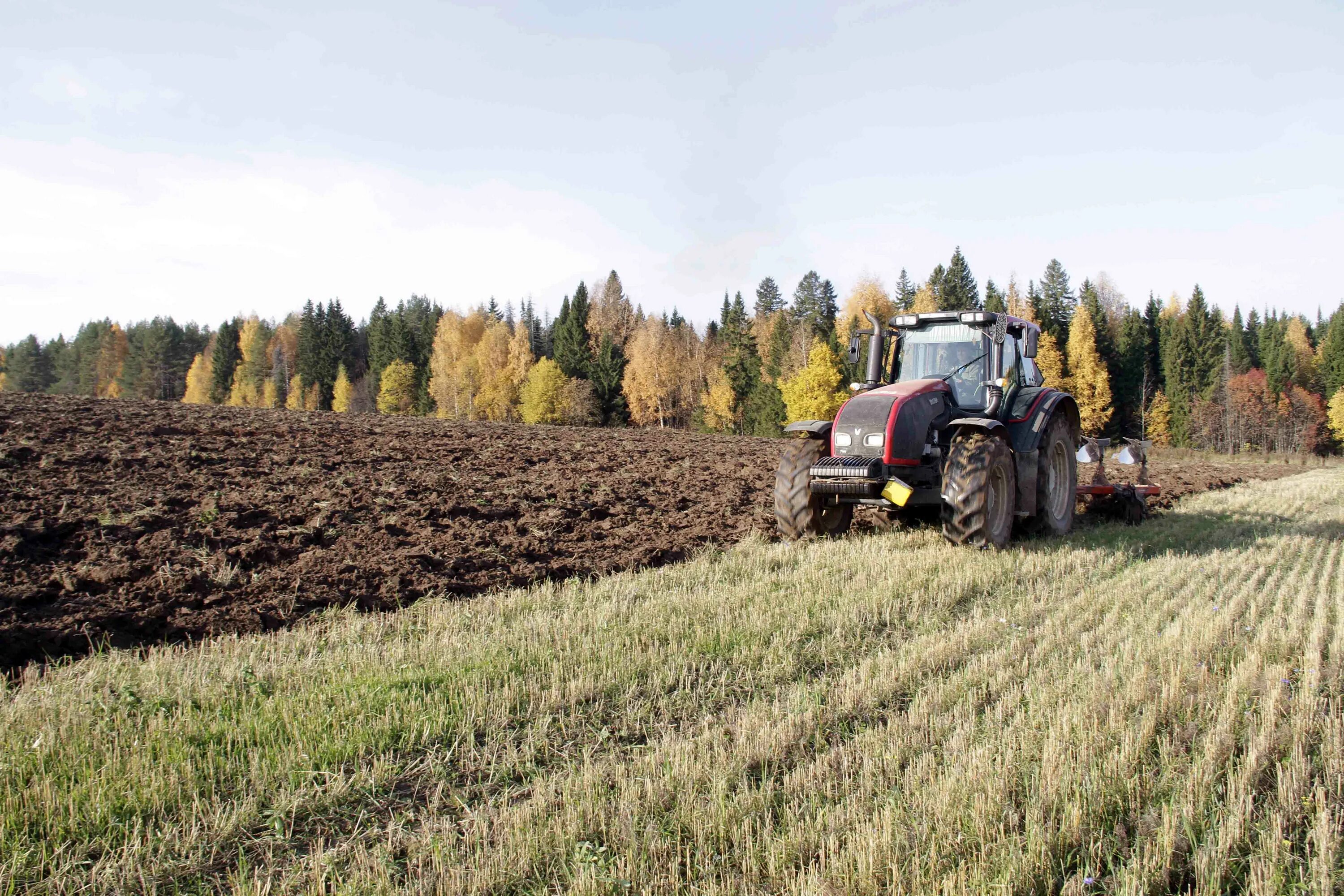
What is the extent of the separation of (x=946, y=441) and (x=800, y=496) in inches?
68.7

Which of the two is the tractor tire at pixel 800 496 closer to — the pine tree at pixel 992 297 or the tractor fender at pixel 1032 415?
the tractor fender at pixel 1032 415

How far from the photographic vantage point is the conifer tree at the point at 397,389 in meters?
59.9

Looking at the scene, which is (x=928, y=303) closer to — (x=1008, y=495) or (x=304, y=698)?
(x=1008, y=495)

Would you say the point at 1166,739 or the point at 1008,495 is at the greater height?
the point at 1008,495

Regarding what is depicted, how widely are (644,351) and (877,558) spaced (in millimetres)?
47961

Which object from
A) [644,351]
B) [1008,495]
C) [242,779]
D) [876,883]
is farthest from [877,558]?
[644,351]

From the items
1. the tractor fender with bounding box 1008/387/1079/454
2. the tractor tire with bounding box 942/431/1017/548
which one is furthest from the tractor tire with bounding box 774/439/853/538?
the tractor fender with bounding box 1008/387/1079/454

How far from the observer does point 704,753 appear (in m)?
3.46

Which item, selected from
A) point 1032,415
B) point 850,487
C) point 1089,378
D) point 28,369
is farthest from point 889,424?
point 28,369

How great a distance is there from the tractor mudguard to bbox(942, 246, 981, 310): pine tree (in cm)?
4814

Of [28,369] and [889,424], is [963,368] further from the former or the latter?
[28,369]

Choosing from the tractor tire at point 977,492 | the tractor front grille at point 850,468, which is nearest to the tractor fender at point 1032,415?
the tractor tire at point 977,492

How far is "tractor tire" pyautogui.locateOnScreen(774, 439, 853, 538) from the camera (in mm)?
8398

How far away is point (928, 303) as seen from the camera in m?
54.7
